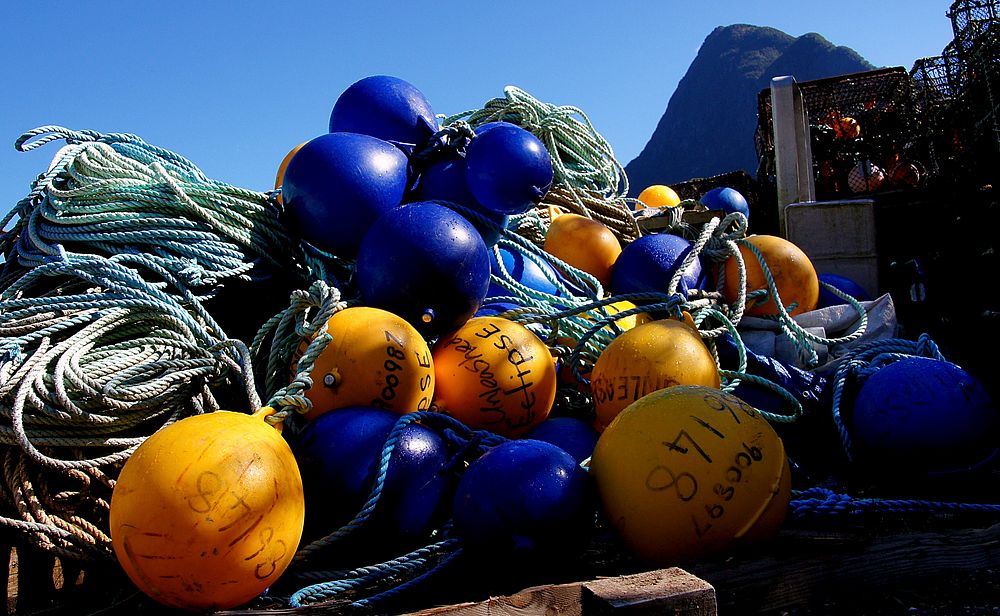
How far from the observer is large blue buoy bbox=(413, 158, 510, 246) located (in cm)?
343

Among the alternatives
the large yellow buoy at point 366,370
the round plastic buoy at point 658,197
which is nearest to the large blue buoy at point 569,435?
the large yellow buoy at point 366,370

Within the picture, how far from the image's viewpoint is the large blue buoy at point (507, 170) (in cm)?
327

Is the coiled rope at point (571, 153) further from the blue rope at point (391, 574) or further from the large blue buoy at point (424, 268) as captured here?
the blue rope at point (391, 574)

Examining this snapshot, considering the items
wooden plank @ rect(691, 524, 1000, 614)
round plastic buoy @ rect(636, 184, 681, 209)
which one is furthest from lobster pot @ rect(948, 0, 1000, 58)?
wooden plank @ rect(691, 524, 1000, 614)

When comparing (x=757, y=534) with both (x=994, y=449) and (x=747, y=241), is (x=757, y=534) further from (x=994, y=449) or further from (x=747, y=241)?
(x=747, y=241)

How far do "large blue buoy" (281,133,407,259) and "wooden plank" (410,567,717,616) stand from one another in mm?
1978

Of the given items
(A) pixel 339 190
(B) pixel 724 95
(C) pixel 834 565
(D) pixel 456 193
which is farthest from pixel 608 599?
(B) pixel 724 95

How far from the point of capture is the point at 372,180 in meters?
3.31

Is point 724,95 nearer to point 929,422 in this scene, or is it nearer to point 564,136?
point 564,136

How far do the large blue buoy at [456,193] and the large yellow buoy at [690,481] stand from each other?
58.4 inches

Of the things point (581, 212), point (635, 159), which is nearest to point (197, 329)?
point (581, 212)

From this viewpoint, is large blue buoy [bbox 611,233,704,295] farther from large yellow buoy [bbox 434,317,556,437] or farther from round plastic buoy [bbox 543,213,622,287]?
large yellow buoy [bbox 434,317,556,437]

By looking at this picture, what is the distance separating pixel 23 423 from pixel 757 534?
212cm

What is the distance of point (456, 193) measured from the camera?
11.5 ft
